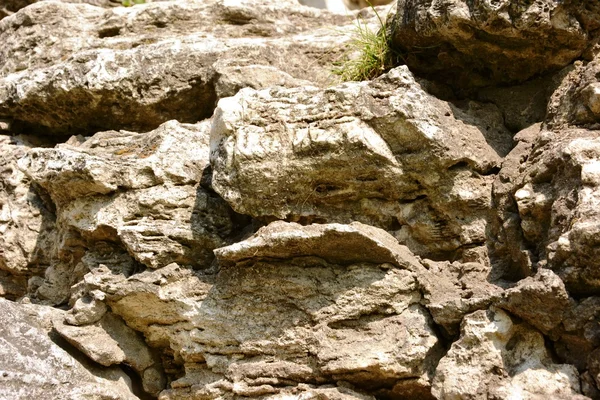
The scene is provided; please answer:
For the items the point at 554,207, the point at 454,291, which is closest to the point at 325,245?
the point at 454,291

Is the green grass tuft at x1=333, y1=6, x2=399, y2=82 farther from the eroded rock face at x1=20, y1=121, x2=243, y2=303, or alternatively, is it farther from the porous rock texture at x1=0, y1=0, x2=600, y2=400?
the eroded rock face at x1=20, y1=121, x2=243, y2=303

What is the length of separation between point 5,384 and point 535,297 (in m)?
3.14

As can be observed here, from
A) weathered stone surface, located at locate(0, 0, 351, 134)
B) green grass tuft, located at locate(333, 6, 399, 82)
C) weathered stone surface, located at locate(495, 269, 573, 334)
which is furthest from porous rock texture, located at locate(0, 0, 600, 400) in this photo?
weathered stone surface, located at locate(0, 0, 351, 134)

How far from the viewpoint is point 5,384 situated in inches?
175

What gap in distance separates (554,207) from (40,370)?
10.7 feet

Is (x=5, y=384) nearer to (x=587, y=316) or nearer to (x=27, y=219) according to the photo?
(x=27, y=219)

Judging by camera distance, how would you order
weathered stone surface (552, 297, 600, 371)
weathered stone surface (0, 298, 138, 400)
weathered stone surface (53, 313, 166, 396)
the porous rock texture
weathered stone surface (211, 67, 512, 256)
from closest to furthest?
weathered stone surface (552, 297, 600, 371) → the porous rock texture → weathered stone surface (0, 298, 138, 400) → weathered stone surface (211, 67, 512, 256) → weathered stone surface (53, 313, 166, 396)

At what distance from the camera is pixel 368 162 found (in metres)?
4.70

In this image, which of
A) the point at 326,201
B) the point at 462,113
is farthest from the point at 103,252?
the point at 462,113

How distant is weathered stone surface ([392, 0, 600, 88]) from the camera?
180 inches

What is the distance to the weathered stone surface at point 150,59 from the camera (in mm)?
6023

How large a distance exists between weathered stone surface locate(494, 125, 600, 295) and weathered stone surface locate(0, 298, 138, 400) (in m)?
2.68

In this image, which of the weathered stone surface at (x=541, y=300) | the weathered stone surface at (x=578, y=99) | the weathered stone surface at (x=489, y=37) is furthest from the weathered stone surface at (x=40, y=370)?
the weathered stone surface at (x=578, y=99)

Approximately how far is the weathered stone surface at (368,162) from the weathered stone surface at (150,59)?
1.07 metres
